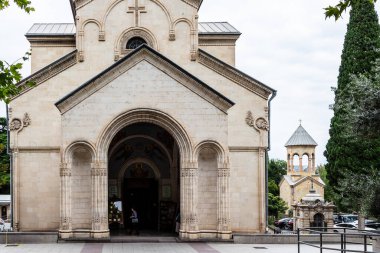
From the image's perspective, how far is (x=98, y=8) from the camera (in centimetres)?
2531

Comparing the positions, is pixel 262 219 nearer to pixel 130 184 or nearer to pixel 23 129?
pixel 130 184

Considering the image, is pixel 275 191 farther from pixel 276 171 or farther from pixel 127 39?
pixel 127 39

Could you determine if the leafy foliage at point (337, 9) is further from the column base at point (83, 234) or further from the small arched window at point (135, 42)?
the small arched window at point (135, 42)

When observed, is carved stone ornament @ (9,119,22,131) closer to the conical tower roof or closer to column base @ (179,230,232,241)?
column base @ (179,230,232,241)

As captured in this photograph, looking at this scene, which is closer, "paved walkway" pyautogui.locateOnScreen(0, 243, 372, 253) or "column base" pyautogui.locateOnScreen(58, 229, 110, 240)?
"paved walkway" pyautogui.locateOnScreen(0, 243, 372, 253)

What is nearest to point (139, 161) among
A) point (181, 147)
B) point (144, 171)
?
point (144, 171)

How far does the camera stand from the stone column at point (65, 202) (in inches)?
818

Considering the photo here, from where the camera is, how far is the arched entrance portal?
25.9 m

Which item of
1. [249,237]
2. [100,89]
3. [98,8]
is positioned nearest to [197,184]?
[249,237]

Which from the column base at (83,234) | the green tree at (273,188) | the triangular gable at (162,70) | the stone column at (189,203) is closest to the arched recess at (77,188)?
the column base at (83,234)

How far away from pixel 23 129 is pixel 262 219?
10351mm

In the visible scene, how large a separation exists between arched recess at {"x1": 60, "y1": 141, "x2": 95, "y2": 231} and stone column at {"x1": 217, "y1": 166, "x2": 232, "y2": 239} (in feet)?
14.8

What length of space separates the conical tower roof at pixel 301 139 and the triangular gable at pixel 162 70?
53894mm

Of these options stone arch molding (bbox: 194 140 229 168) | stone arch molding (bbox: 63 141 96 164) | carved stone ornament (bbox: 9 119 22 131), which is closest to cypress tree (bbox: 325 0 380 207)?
stone arch molding (bbox: 194 140 229 168)
